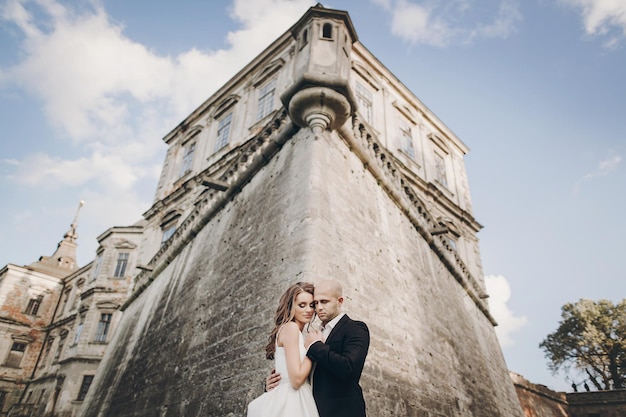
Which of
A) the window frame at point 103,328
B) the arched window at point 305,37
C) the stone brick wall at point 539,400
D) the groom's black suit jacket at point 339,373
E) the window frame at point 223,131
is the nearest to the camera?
the groom's black suit jacket at point 339,373

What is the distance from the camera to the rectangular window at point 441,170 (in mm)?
18250

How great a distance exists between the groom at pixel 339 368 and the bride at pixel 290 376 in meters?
0.05

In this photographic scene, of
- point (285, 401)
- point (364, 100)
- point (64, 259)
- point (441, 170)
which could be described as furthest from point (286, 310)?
point (64, 259)

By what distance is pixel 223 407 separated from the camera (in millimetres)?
4484

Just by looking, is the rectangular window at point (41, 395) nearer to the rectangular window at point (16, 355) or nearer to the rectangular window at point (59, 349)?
the rectangular window at point (59, 349)

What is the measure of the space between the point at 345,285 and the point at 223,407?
2.06 m

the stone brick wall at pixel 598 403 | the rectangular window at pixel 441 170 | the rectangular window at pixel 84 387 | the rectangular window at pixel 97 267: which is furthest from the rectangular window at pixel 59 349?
the stone brick wall at pixel 598 403

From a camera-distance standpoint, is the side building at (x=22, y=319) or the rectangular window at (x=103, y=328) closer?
the rectangular window at (x=103, y=328)

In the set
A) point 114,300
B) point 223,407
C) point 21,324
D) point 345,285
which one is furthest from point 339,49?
point 21,324

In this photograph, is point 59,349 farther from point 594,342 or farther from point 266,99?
point 594,342

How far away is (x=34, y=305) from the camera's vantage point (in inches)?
1213

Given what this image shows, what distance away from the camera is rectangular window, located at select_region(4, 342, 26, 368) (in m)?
27.4

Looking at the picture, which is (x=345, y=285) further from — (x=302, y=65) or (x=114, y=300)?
(x=114, y=300)

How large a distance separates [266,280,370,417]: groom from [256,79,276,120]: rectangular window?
13.1 metres
